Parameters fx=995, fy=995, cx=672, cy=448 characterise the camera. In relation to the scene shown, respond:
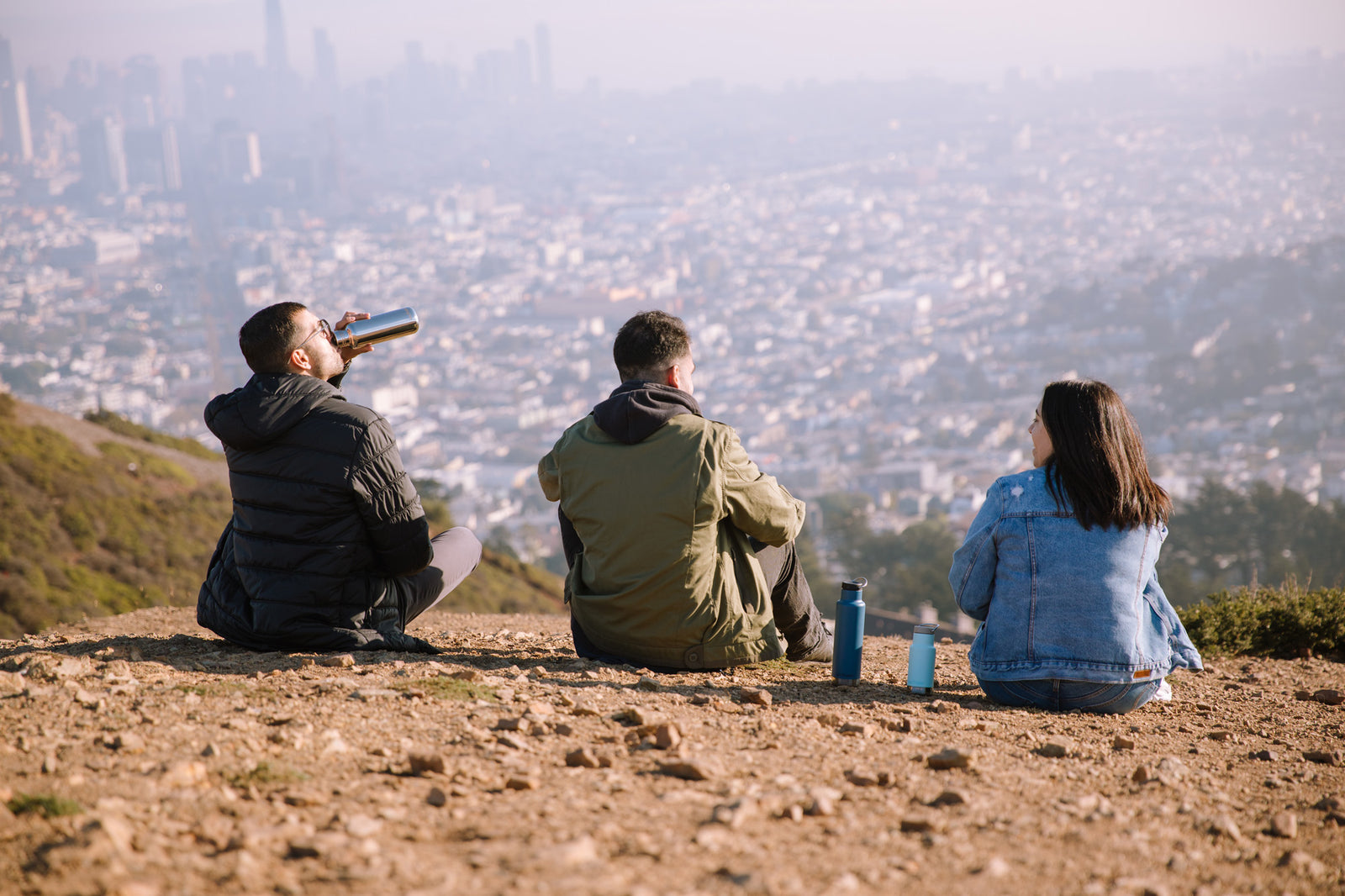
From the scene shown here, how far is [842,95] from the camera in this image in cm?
14938

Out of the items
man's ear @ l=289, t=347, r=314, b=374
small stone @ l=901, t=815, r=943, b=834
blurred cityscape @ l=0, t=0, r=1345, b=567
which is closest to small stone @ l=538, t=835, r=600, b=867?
small stone @ l=901, t=815, r=943, b=834

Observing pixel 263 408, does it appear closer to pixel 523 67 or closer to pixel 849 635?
pixel 849 635

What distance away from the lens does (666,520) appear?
2.87 metres

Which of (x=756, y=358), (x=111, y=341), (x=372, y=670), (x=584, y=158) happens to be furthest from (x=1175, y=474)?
(x=584, y=158)

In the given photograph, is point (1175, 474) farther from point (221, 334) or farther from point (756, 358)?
point (221, 334)

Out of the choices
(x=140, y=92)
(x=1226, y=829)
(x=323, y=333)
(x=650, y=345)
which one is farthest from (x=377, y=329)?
(x=140, y=92)

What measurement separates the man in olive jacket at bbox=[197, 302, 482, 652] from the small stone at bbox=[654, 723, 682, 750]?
1192 millimetres

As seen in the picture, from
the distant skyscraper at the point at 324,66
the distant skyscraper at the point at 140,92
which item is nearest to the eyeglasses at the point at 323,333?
the distant skyscraper at the point at 140,92

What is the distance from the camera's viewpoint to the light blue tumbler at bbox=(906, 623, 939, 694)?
316 cm

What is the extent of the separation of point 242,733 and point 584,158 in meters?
137

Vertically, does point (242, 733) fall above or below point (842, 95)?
below

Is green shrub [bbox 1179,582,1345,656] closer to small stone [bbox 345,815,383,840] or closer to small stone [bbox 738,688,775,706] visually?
small stone [bbox 738,688,775,706]

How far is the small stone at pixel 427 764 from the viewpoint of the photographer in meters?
2.04

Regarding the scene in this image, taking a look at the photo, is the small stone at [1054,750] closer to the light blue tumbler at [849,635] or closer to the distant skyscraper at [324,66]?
the light blue tumbler at [849,635]
